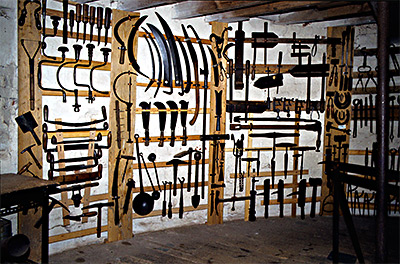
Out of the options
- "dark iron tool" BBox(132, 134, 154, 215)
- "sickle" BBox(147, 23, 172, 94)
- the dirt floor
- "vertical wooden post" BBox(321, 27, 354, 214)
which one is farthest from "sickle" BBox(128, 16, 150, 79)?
"vertical wooden post" BBox(321, 27, 354, 214)

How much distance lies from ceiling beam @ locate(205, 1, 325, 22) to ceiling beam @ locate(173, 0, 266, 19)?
0.77ft

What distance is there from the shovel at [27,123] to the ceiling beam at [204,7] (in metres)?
2.07

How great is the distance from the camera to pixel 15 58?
3.74 meters

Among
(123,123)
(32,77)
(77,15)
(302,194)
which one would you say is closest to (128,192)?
(123,123)

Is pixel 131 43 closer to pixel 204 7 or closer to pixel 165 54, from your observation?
pixel 165 54

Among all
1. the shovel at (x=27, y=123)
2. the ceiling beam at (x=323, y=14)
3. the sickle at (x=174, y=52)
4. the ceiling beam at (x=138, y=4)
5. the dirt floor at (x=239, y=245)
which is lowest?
the dirt floor at (x=239, y=245)

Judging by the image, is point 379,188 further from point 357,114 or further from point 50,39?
point 50,39

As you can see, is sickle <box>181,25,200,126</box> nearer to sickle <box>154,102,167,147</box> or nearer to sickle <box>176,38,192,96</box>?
sickle <box>176,38,192,96</box>

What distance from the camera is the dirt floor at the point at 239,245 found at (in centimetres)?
397

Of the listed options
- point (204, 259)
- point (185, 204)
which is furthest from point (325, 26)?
point (204, 259)

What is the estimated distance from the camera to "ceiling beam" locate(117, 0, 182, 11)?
4.08m

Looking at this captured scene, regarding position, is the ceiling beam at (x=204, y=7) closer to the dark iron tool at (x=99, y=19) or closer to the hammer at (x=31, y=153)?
the dark iron tool at (x=99, y=19)

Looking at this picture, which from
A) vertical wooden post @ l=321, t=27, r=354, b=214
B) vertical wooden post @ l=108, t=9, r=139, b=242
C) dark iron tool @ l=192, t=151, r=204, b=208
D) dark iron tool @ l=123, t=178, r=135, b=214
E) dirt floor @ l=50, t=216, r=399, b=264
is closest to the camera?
dirt floor @ l=50, t=216, r=399, b=264

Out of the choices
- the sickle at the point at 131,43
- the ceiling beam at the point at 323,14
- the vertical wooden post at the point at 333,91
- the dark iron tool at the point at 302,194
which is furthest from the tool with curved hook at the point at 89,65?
the vertical wooden post at the point at 333,91
